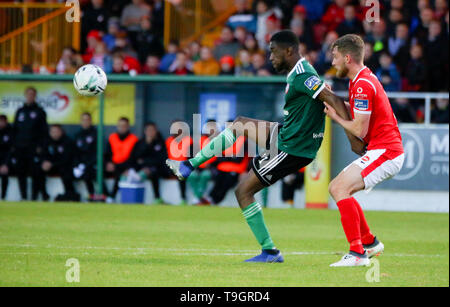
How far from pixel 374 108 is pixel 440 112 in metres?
8.69

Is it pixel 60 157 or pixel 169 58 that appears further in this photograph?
pixel 169 58

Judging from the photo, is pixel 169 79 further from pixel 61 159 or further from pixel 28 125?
pixel 28 125

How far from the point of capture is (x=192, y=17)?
21.2 m

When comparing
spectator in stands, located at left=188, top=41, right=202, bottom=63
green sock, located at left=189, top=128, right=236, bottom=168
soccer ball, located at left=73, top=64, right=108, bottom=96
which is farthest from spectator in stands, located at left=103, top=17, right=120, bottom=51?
green sock, located at left=189, top=128, right=236, bottom=168

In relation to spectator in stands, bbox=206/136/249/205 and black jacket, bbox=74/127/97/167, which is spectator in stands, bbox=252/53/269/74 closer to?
spectator in stands, bbox=206/136/249/205

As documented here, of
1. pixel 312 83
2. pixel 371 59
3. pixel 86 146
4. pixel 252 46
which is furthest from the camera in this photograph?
pixel 252 46

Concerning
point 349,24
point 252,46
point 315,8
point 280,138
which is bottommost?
point 280,138

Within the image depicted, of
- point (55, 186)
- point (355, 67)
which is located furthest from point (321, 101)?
point (55, 186)

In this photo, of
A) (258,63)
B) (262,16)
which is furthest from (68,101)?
(262,16)

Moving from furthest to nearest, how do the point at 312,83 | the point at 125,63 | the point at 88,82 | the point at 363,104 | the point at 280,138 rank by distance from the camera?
1. the point at 125,63
2. the point at 88,82
3. the point at 280,138
4. the point at 312,83
5. the point at 363,104

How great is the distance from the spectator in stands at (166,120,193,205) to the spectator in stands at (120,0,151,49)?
3.87 metres

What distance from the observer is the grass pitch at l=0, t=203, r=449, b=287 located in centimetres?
742

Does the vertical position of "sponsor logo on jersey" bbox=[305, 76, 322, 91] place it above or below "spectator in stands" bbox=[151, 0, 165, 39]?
below
